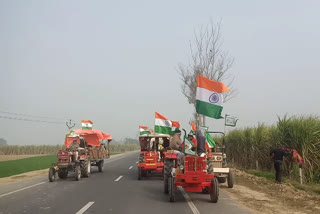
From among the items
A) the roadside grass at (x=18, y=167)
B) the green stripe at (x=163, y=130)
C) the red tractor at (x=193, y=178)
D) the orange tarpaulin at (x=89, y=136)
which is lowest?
the roadside grass at (x=18, y=167)

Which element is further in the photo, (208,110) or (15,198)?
(208,110)

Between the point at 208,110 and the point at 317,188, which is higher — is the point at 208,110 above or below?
above

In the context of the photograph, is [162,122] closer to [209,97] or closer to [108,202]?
[209,97]

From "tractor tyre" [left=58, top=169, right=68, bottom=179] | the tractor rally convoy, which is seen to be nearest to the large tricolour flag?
the tractor rally convoy

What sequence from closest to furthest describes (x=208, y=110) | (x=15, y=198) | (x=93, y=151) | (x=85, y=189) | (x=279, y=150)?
(x=15, y=198)
(x=208, y=110)
(x=85, y=189)
(x=279, y=150)
(x=93, y=151)

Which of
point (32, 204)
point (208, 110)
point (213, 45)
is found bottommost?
point (32, 204)

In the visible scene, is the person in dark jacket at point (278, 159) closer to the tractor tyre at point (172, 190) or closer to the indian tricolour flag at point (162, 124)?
the tractor tyre at point (172, 190)

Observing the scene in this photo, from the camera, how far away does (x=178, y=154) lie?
34.3ft

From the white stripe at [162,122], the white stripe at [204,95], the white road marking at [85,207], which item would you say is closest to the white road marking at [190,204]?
the white road marking at [85,207]

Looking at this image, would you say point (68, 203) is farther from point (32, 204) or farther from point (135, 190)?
point (135, 190)

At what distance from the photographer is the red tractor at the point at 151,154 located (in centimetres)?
1581

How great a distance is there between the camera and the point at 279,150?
14.1 metres

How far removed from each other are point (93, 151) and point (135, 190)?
7.81 m

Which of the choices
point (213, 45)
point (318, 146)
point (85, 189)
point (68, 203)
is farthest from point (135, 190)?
point (213, 45)
